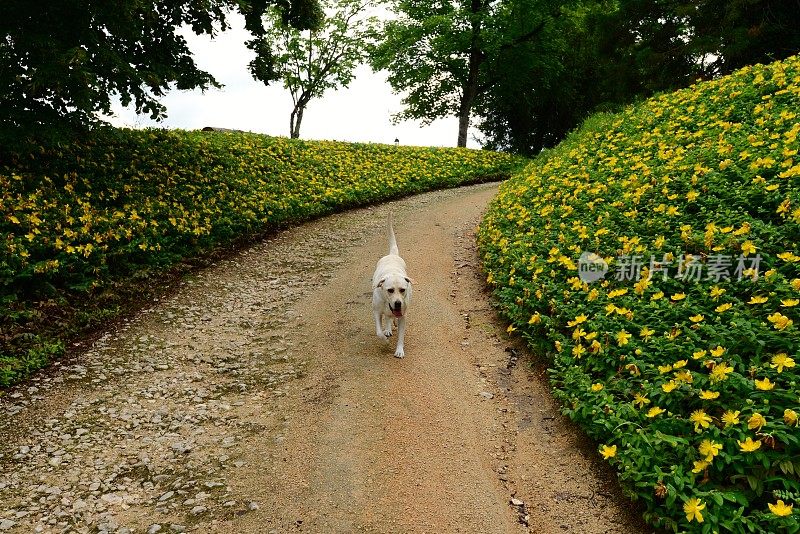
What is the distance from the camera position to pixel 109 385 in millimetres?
5605

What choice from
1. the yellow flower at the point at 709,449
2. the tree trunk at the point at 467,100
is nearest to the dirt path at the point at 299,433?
the yellow flower at the point at 709,449

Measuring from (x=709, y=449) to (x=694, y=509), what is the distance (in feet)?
1.40

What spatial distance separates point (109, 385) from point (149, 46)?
7097 millimetres

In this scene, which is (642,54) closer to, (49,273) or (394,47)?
(394,47)

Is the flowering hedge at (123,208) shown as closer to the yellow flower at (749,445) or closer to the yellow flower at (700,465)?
the yellow flower at (700,465)

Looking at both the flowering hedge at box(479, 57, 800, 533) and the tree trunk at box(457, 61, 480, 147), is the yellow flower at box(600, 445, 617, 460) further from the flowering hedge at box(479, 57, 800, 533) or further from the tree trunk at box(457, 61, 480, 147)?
the tree trunk at box(457, 61, 480, 147)

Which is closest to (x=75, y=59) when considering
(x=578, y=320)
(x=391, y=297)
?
(x=391, y=297)

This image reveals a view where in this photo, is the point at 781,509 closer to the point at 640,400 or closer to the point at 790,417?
the point at 790,417

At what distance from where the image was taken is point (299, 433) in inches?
185

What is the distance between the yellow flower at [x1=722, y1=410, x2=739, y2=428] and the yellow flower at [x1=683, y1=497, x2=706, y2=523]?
621 millimetres

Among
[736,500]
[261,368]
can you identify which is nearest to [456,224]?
[261,368]

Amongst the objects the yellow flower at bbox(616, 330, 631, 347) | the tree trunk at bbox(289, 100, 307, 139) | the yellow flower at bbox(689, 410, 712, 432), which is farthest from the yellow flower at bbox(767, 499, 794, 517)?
the tree trunk at bbox(289, 100, 307, 139)

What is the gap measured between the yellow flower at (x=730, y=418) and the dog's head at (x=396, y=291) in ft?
10.9

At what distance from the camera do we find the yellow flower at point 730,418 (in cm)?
320
